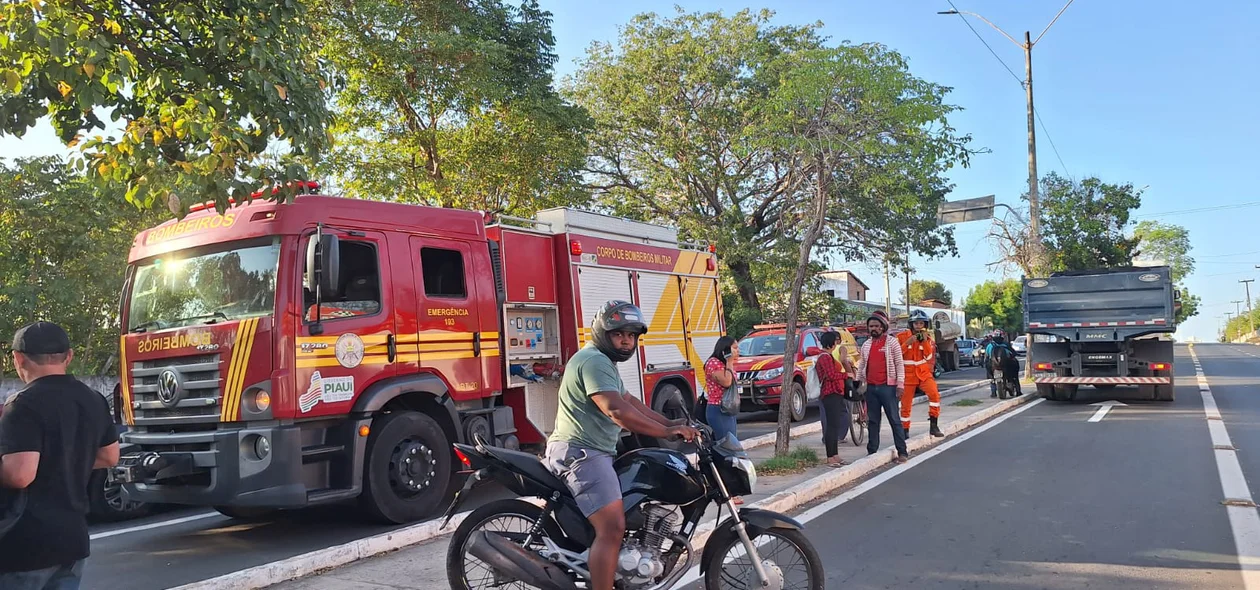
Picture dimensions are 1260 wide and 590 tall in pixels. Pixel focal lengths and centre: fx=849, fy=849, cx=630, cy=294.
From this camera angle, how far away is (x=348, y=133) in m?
17.1

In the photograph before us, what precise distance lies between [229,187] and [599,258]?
14.2 ft

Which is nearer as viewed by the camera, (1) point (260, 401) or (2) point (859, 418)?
(1) point (260, 401)

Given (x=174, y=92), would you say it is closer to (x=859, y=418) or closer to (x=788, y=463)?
(x=788, y=463)

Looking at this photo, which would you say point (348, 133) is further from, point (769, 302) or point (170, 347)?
point (769, 302)

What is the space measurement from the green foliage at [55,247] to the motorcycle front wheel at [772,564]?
487 inches

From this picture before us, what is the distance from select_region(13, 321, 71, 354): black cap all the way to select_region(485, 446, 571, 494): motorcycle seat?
1893 millimetres

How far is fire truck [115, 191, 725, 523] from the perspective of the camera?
6.25 metres

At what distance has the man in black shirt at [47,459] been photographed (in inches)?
116

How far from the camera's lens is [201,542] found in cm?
690

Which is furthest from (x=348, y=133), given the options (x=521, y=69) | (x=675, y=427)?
(x=675, y=427)

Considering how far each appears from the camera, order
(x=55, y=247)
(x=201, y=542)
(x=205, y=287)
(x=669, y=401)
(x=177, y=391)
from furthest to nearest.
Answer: (x=55, y=247)
(x=669, y=401)
(x=201, y=542)
(x=205, y=287)
(x=177, y=391)

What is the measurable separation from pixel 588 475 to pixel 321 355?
332cm

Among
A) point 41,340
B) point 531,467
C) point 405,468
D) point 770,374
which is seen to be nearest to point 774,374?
point 770,374

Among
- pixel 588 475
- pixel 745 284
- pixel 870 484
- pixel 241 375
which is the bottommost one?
pixel 870 484
